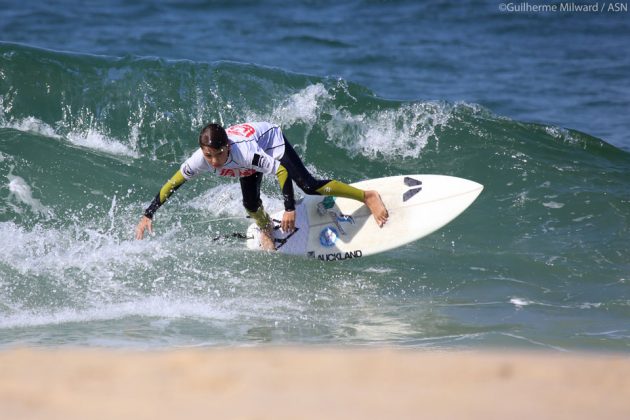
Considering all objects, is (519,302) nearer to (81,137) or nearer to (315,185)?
(315,185)

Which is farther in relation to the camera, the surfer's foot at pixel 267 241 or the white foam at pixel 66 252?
the surfer's foot at pixel 267 241

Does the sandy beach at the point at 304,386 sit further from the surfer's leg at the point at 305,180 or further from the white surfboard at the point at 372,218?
the white surfboard at the point at 372,218

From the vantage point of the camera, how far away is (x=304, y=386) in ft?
12.9

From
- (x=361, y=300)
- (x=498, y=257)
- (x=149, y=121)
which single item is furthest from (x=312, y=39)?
(x=361, y=300)

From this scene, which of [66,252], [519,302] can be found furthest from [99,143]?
[519,302]

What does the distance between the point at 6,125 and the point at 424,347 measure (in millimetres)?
7470

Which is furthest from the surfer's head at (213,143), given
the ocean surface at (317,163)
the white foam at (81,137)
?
the white foam at (81,137)

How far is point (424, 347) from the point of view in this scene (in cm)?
518

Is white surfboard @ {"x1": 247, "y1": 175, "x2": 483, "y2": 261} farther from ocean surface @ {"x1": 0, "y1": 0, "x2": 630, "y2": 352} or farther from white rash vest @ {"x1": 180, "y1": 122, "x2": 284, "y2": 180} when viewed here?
white rash vest @ {"x1": 180, "y1": 122, "x2": 284, "y2": 180}

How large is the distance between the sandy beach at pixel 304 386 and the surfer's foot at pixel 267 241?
2925 millimetres

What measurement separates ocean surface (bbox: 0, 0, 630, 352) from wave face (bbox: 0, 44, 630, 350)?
29 millimetres

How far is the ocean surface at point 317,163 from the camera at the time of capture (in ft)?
19.9

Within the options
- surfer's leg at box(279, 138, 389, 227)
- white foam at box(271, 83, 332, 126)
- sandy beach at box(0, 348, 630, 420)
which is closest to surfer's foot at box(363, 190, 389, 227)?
surfer's leg at box(279, 138, 389, 227)

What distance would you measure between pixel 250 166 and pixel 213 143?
52 cm
